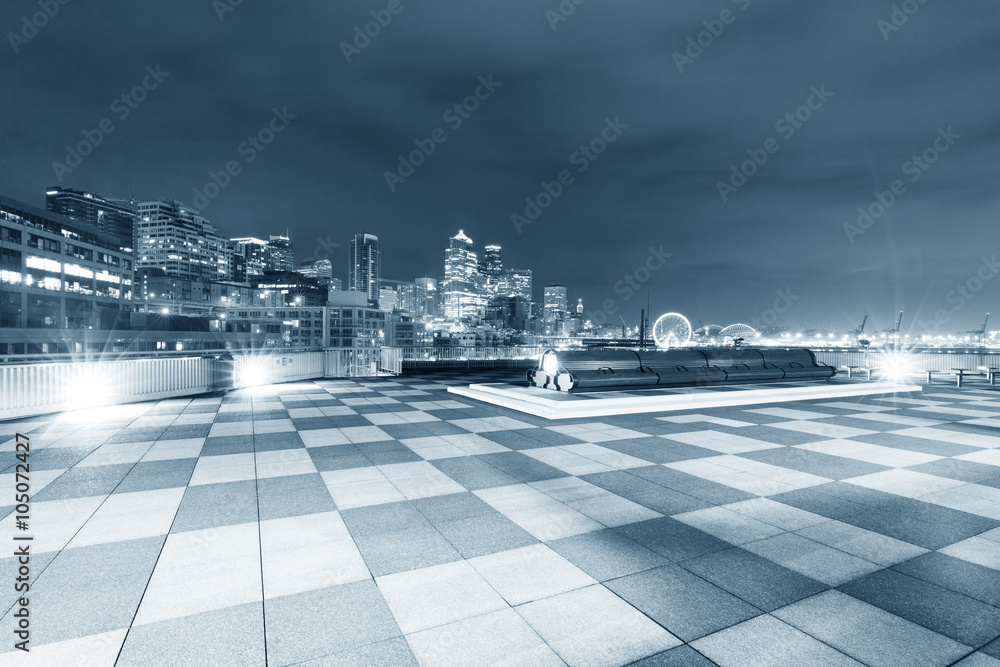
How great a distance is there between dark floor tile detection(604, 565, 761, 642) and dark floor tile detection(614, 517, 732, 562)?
328 mm

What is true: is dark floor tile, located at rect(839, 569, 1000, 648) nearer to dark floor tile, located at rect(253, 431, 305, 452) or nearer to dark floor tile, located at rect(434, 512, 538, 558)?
dark floor tile, located at rect(434, 512, 538, 558)

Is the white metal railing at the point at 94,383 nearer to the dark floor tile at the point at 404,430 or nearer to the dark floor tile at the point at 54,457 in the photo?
the dark floor tile at the point at 54,457

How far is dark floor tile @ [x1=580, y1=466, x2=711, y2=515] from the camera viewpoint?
5.29 m

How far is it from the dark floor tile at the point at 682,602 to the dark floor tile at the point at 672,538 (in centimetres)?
33

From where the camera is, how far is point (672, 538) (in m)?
4.49

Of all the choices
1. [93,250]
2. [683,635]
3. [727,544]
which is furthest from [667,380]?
[93,250]

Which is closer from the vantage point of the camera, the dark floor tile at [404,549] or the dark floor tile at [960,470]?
the dark floor tile at [404,549]

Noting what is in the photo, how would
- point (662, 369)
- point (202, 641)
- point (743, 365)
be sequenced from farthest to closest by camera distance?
point (743, 365), point (662, 369), point (202, 641)

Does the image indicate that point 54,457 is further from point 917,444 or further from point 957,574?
point 917,444

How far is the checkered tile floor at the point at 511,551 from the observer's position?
3010 mm

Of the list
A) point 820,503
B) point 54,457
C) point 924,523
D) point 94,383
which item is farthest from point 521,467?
point 94,383

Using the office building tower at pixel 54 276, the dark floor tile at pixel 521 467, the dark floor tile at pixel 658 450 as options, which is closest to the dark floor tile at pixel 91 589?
the dark floor tile at pixel 521 467

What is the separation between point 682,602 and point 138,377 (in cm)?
1393

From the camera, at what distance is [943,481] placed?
6.13 m
